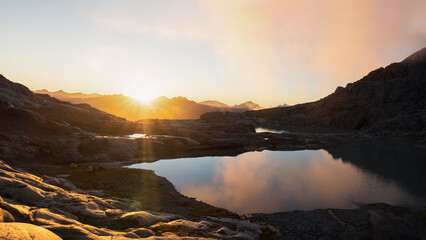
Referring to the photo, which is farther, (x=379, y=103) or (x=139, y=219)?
(x=379, y=103)

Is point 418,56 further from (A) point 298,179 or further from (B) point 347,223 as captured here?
(B) point 347,223

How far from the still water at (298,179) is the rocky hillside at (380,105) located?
46.6m

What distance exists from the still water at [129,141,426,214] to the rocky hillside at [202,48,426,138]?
46642 mm

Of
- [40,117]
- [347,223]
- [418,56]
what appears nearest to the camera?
[347,223]

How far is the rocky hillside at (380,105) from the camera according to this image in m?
103

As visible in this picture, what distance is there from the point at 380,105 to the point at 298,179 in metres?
122

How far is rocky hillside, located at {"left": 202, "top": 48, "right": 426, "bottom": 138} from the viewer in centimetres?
10306

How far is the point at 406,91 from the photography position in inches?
5212

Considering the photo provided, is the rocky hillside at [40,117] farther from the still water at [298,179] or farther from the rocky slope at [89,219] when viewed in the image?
the rocky slope at [89,219]

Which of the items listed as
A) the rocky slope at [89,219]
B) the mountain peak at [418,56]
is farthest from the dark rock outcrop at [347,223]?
the mountain peak at [418,56]

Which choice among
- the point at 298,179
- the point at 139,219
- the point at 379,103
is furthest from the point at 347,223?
the point at 379,103

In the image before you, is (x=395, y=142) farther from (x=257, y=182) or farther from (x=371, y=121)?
(x=257, y=182)

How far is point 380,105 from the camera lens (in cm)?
13075

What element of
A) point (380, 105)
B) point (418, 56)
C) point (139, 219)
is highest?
point (418, 56)
